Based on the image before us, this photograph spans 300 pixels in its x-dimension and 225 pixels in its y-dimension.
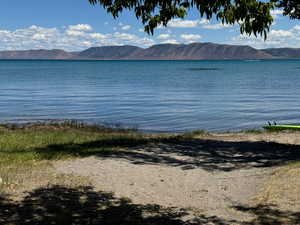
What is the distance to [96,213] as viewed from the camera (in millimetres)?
9664

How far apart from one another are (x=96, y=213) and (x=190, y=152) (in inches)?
342

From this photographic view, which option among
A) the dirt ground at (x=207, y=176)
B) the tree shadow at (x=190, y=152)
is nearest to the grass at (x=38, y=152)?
the tree shadow at (x=190, y=152)

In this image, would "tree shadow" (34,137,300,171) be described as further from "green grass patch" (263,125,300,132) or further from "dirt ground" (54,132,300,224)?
"green grass patch" (263,125,300,132)

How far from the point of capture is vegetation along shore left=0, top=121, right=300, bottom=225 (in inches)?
377

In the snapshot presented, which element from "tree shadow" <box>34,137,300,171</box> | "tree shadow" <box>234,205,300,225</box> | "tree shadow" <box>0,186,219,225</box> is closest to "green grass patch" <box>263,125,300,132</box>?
"tree shadow" <box>34,137,300,171</box>

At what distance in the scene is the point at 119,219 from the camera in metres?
9.25

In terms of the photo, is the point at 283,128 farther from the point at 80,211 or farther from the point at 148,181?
the point at 80,211

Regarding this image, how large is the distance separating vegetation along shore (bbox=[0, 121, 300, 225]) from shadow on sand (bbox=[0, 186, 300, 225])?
2 centimetres

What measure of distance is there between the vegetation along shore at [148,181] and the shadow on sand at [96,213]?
0.07 feet

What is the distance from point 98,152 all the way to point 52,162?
2.45 meters

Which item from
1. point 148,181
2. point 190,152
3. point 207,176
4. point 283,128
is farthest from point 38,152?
point 283,128

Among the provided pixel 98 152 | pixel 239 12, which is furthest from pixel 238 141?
pixel 239 12

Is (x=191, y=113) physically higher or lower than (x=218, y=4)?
lower

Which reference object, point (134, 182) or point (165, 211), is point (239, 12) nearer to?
point (165, 211)
